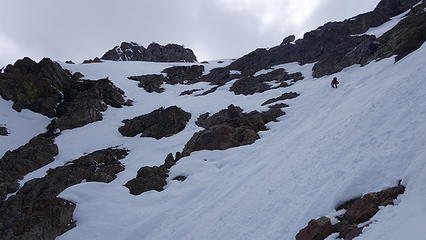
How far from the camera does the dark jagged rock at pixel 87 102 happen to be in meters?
53.1

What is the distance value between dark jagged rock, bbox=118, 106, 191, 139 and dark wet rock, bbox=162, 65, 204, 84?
27.7m

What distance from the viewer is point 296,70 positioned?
2453 inches

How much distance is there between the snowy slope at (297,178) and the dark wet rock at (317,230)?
0.87m

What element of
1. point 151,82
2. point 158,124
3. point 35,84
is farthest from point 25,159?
point 151,82

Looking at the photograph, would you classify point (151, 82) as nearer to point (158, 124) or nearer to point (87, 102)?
point (87, 102)

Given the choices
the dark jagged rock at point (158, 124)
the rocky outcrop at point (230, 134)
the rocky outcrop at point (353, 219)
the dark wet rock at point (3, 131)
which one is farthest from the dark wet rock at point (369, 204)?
the dark wet rock at point (3, 131)

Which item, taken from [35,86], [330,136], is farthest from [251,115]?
[35,86]

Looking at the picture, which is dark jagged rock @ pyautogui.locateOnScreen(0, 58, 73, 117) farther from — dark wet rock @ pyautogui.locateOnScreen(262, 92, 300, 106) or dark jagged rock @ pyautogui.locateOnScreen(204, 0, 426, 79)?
dark wet rock @ pyautogui.locateOnScreen(262, 92, 300, 106)

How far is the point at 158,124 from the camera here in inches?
1841

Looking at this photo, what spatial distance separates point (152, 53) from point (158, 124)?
72084 mm

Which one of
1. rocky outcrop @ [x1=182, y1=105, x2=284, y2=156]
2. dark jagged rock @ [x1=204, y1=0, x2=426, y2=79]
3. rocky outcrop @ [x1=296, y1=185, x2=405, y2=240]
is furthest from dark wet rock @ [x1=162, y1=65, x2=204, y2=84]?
rocky outcrop @ [x1=296, y1=185, x2=405, y2=240]

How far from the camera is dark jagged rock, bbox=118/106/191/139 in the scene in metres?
45.4

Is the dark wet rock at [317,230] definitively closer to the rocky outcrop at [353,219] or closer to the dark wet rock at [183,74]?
the rocky outcrop at [353,219]

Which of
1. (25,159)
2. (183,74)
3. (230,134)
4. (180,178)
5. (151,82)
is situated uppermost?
(183,74)
